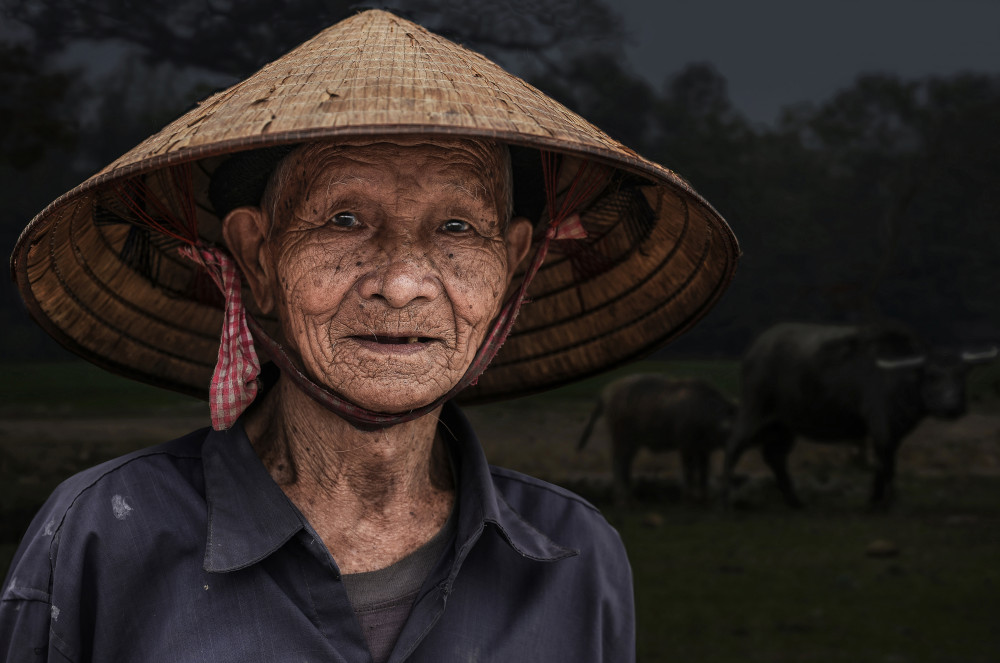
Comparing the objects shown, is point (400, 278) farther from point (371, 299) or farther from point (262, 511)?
point (262, 511)

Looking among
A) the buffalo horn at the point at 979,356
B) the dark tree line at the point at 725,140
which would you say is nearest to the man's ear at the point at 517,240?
the dark tree line at the point at 725,140

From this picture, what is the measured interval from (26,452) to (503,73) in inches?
127

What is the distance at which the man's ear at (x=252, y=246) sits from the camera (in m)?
1.66

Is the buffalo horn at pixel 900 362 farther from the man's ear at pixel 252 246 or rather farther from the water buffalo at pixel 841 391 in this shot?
the man's ear at pixel 252 246

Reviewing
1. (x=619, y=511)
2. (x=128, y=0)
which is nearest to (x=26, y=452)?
(x=128, y=0)

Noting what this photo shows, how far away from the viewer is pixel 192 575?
143 cm

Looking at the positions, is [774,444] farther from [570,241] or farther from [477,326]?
[477,326]

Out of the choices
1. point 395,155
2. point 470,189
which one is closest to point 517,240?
point 470,189

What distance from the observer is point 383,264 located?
4.92 feet

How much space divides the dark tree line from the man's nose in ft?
7.40

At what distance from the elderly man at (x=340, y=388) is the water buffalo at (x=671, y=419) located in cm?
319

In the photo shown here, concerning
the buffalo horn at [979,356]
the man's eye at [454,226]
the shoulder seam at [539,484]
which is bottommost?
the buffalo horn at [979,356]

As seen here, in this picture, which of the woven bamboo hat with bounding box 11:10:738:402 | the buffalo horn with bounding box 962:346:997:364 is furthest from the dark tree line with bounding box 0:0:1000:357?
the woven bamboo hat with bounding box 11:10:738:402

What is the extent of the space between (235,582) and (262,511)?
0.38 feet
